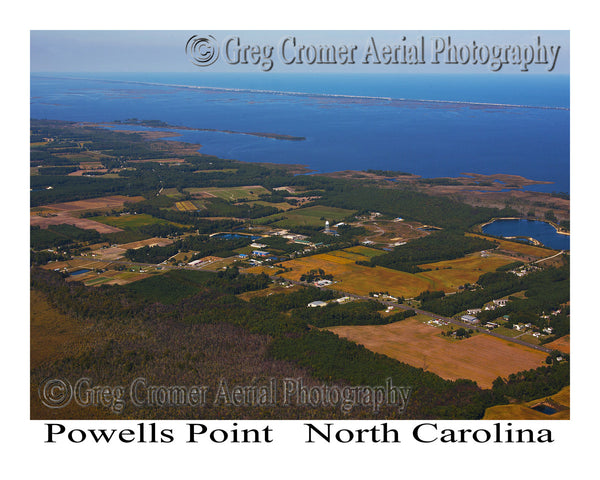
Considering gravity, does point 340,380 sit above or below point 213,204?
below

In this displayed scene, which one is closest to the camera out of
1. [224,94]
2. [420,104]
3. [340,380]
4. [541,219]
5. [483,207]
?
[340,380]

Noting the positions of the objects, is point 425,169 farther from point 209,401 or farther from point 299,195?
point 209,401

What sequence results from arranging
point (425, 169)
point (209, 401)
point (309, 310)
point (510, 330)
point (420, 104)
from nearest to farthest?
point (209, 401), point (510, 330), point (309, 310), point (425, 169), point (420, 104)

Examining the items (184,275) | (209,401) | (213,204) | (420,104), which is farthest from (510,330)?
(420,104)

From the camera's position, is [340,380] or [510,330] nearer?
[340,380]

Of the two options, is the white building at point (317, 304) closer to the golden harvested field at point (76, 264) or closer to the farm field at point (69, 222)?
the golden harvested field at point (76, 264)

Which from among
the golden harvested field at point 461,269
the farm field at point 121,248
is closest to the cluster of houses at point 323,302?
the golden harvested field at point 461,269

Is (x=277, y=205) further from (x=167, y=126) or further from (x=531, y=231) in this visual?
(x=167, y=126)

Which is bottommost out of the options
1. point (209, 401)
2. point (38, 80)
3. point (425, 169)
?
point (209, 401)
